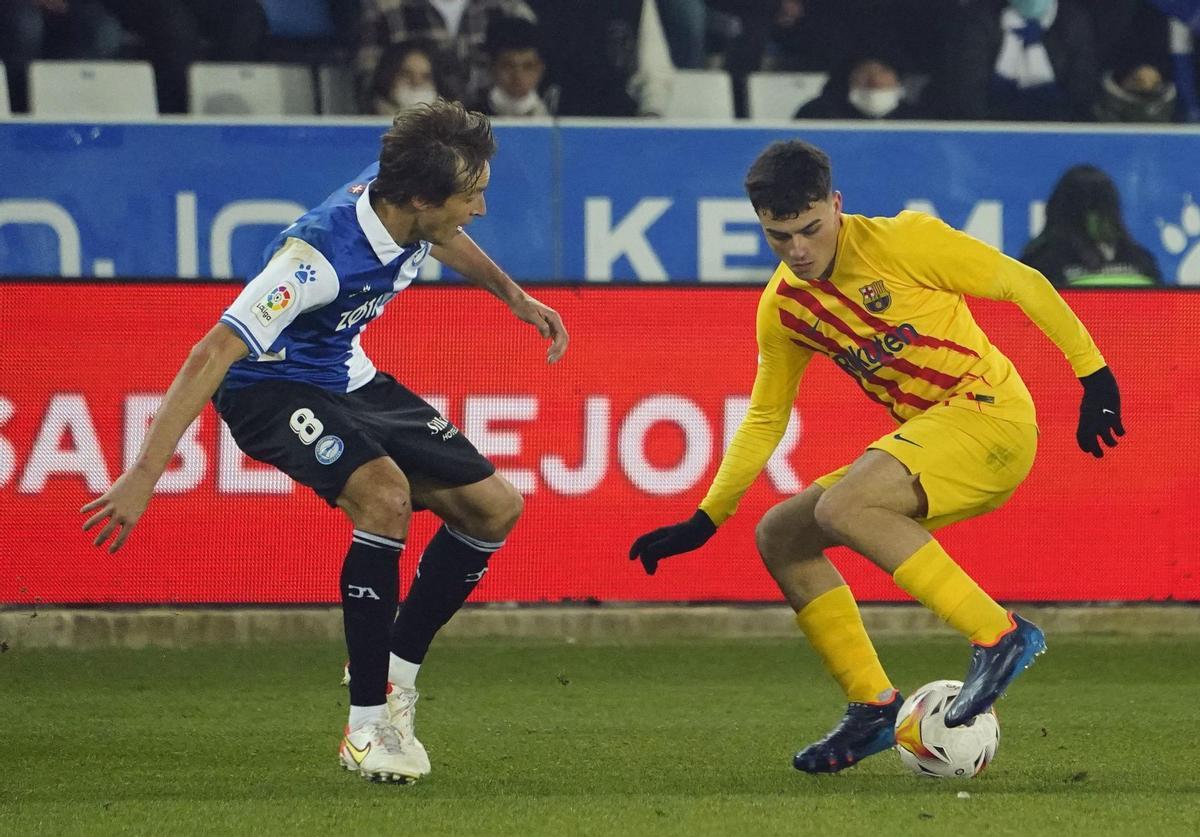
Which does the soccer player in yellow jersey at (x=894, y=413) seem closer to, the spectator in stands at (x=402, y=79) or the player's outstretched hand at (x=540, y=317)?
the player's outstretched hand at (x=540, y=317)

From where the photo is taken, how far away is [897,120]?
1016 cm

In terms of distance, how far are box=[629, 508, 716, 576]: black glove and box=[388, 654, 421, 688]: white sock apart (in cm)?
64

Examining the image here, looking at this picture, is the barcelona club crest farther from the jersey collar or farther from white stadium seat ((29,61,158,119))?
white stadium seat ((29,61,158,119))

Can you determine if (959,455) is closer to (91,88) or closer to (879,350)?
A: (879,350)

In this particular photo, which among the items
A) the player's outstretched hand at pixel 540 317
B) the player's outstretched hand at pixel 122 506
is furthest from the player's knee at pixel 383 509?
the player's outstretched hand at pixel 540 317

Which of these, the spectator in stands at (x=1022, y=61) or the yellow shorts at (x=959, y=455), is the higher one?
the spectator in stands at (x=1022, y=61)

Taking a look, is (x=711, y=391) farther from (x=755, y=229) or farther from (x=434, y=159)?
(x=434, y=159)

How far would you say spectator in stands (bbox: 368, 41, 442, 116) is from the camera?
9883 millimetres

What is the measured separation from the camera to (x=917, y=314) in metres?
4.97

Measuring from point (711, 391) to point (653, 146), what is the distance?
2.52m

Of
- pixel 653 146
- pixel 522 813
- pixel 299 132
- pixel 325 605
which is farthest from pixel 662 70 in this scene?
pixel 522 813

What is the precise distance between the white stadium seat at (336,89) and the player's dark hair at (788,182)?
5.57 metres

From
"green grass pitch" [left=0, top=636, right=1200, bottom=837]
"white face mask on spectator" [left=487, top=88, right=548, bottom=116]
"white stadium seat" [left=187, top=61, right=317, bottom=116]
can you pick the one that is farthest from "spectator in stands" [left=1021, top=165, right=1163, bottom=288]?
"white stadium seat" [left=187, top=61, right=317, bottom=116]

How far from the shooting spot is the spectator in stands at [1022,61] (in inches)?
415
